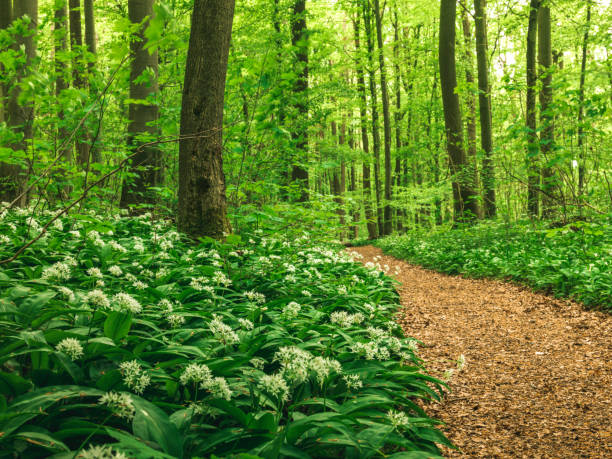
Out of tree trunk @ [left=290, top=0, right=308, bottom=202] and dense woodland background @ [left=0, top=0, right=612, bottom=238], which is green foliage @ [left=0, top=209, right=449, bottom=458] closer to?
dense woodland background @ [left=0, top=0, right=612, bottom=238]

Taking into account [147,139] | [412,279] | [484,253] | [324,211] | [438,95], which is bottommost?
[412,279]

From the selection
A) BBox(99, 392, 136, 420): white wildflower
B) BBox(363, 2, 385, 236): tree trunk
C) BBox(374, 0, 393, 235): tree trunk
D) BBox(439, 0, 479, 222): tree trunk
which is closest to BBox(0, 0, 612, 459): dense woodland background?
BBox(99, 392, 136, 420): white wildflower

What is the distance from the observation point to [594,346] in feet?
12.8

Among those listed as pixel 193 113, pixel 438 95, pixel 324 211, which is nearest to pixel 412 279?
pixel 324 211

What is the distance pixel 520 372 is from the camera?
3484 mm

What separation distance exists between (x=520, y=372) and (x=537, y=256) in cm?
457

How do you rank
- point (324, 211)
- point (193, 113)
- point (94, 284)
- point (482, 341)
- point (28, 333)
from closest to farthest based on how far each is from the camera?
point (28, 333) < point (94, 284) < point (482, 341) < point (193, 113) < point (324, 211)

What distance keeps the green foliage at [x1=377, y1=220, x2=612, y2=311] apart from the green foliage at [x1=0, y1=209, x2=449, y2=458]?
373 centimetres

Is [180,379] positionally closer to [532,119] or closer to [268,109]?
[268,109]

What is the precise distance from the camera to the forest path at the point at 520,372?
2.51 meters

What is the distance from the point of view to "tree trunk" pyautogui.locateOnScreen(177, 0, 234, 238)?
16.5 feet

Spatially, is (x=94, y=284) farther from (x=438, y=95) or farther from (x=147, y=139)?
(x=438, y=95)

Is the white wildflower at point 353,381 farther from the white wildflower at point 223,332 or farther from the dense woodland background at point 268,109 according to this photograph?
the dense woodland background at point 268,109

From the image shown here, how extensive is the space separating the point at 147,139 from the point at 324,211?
3077 millimetres
